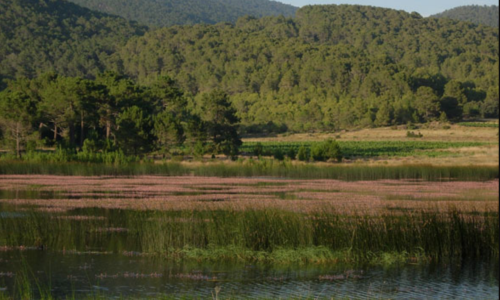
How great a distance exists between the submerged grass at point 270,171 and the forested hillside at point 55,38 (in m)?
79.4

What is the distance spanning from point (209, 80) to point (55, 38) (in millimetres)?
44857

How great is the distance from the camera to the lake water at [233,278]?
10.9 m

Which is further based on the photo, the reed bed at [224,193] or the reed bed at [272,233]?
the reed bed at [224,193]

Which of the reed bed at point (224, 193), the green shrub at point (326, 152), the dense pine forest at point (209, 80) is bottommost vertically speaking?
the reed bed at point (224, 193)

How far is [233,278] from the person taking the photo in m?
11.9

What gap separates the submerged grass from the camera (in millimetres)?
33438

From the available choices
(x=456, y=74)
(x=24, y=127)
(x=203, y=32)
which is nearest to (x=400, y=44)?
(x=456, y=74)

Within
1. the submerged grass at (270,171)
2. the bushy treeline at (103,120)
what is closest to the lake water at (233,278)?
the submerged grass at (270,171)

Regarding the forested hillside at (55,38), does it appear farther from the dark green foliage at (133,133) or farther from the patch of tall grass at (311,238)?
the patch of tall grass at (311,238)

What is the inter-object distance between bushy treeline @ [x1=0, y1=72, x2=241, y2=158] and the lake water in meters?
24.2

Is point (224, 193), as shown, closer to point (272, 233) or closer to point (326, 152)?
point (272, 233)

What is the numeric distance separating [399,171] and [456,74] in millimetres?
120740

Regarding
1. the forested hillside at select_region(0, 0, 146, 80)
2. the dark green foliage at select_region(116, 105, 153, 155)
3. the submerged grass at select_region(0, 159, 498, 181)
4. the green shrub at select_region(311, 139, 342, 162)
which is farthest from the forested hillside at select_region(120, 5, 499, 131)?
the submerged grass at select_region(0, 159, 498, 181)

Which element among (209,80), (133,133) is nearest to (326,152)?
(133,133)
